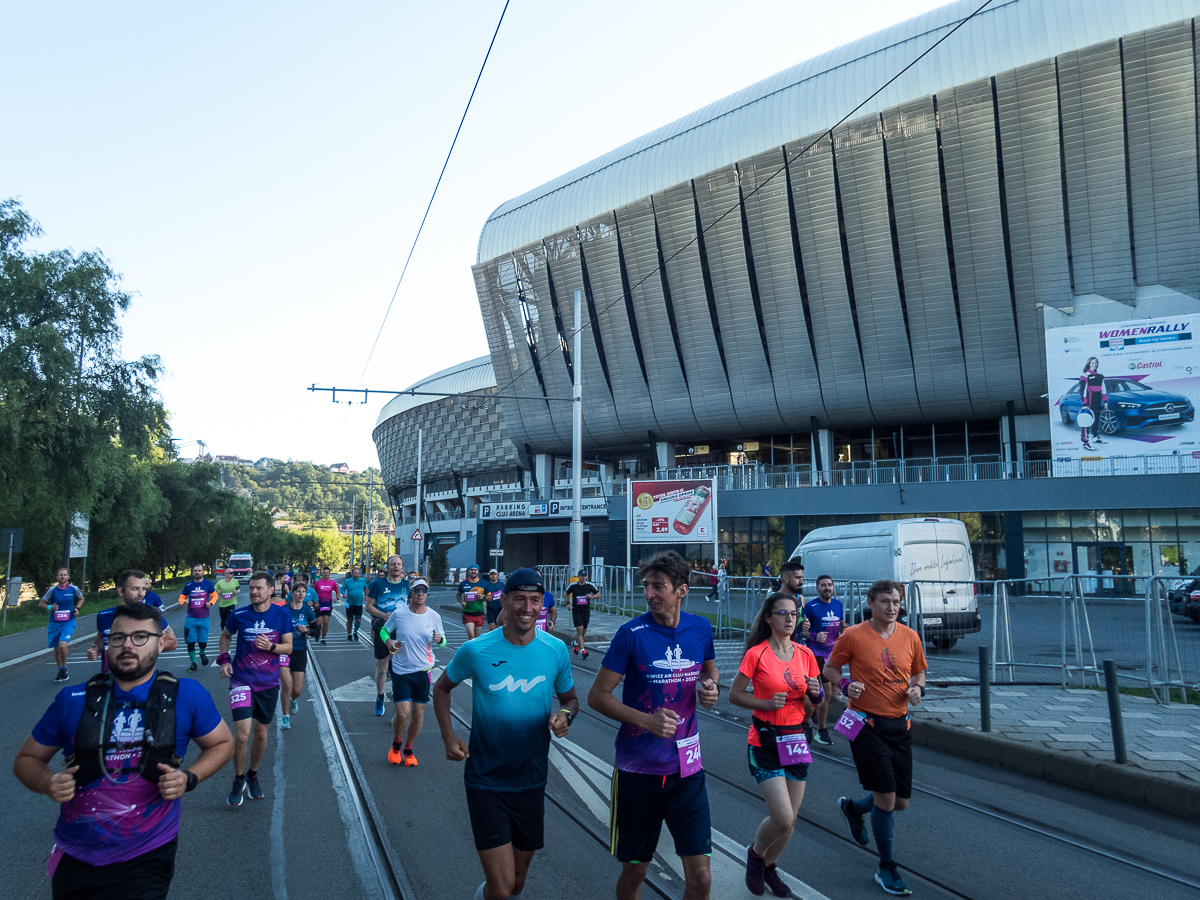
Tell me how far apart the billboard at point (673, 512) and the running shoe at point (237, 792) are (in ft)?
59.4

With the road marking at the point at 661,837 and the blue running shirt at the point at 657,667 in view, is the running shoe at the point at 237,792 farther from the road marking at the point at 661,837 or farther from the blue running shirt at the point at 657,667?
the blue running shirt at the point at 657,667

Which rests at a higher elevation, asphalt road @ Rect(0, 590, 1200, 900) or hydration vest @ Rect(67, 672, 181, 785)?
hydration vest @ Rect(67, 672, 181, 785)

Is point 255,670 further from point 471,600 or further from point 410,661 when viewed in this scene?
point 471,600

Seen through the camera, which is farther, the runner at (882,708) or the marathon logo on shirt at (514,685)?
the runner at (882,708)

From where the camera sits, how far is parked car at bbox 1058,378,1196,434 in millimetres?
32812

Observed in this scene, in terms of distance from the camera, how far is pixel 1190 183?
114ft

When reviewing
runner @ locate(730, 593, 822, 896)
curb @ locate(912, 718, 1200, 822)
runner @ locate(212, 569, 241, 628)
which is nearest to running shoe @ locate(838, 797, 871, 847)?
runner @ locate(730, 593, 822, 896)

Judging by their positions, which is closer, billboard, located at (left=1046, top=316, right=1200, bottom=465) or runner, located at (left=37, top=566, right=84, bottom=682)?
runner, located at (left=37, top=566, right=84, bottom=682)

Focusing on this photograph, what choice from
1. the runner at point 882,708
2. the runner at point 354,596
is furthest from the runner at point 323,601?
the runner at point 882,708

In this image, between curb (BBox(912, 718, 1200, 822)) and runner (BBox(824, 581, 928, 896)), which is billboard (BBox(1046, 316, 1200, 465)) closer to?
curb (BBox(912, 718, 1200, 822))

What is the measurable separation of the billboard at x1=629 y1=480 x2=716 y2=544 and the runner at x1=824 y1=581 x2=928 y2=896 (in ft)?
60.5

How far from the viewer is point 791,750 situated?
4852mm

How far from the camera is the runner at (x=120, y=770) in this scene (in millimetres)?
3088

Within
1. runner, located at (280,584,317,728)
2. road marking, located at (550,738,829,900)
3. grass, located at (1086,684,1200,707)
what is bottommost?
grass, located at (1086,684,1200,707)
